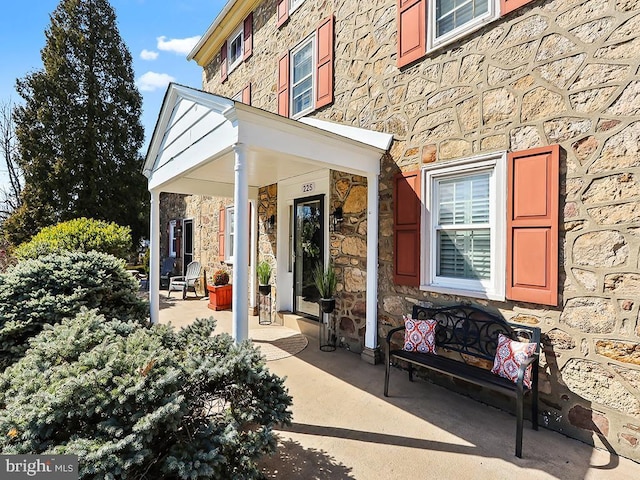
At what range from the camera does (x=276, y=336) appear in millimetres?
5500

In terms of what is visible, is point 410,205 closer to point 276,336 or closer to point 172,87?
point 276,336

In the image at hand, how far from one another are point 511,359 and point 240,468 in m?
2.32

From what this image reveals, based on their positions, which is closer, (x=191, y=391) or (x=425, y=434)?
(x=191, y=391)

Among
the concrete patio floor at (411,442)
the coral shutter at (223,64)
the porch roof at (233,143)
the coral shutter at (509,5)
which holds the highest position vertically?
the coral shutter at (223,64)

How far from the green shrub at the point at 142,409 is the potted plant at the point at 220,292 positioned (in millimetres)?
5347

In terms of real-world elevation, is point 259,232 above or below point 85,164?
below

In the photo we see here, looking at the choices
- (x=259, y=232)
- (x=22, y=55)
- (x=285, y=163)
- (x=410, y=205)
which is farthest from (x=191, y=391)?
(x=22, y=55)

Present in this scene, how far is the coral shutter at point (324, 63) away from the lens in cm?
516

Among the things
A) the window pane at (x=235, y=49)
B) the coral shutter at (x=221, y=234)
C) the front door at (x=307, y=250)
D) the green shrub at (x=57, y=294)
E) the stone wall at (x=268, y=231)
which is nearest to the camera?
the green shrub at (x=57, y=294)

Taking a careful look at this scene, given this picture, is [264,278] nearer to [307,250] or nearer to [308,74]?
[307,250]

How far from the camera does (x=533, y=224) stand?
9.46 ft

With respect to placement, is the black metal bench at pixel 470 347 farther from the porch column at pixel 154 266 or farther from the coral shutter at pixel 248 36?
the coral shutter at pixel 248 36

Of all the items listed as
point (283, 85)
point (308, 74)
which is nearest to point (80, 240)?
point (283, 85)

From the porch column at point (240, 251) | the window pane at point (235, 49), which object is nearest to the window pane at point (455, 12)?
the porch column at point (240, 251)
